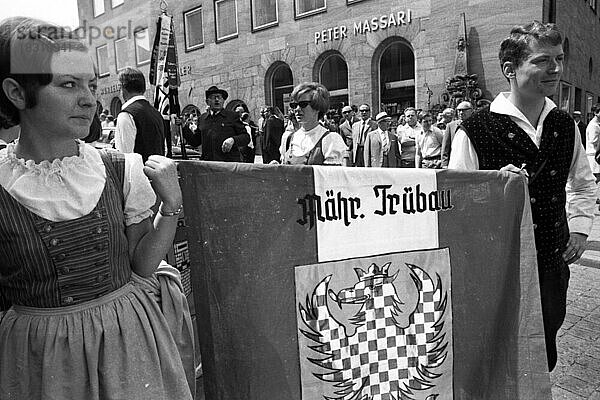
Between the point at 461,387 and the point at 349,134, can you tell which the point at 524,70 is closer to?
the point at 461,387

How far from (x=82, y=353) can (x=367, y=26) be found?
48.3 feet

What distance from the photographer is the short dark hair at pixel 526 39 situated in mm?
2098

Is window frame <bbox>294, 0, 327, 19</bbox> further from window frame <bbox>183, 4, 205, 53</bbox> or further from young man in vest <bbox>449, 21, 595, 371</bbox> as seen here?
young man in vest <bbox>449, 21, 595, 371</bbox>

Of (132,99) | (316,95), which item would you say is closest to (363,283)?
(316,95)

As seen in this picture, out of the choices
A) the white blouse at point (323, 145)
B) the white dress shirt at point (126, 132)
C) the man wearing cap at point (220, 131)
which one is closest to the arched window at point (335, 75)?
the man wearing cap at point (220, 131)

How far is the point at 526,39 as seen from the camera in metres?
2.12

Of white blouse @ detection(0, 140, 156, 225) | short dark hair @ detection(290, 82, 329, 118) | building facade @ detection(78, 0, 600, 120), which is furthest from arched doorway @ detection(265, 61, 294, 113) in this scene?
white blouse @ detection(0, 140, 156, 225)

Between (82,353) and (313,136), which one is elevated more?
(313,136)

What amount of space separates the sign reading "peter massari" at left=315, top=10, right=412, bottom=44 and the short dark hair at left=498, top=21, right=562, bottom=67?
12410 mm

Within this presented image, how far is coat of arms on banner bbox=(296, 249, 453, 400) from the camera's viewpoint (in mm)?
1830

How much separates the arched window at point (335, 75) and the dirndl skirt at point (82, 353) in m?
15.0

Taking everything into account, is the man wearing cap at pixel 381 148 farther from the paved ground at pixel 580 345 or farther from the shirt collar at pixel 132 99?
the shirt collar at pixel 132 99

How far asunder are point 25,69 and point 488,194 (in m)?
1.71

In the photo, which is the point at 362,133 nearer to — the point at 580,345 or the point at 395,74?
the point at 580,345
